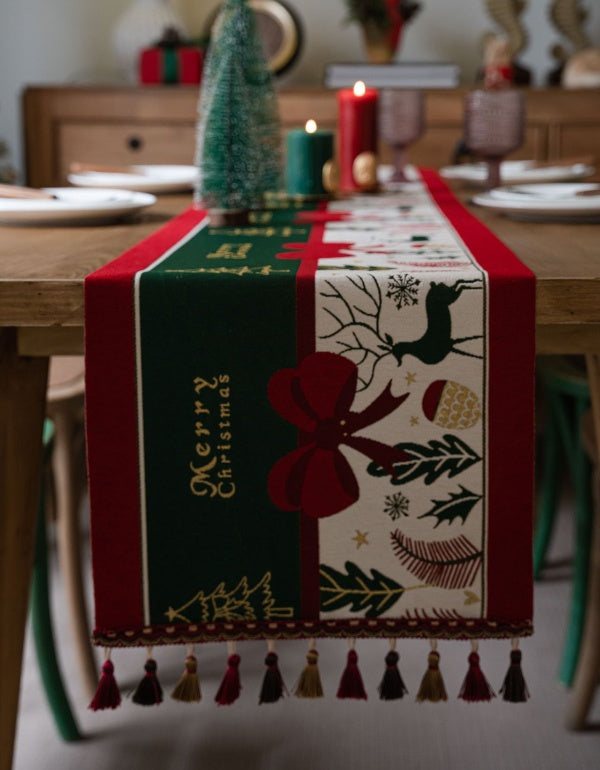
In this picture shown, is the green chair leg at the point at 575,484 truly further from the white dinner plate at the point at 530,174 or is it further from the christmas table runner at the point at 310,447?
the christmas table runner at the point at 310,447

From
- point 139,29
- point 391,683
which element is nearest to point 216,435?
point 391,683

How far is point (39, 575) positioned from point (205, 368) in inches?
28.5

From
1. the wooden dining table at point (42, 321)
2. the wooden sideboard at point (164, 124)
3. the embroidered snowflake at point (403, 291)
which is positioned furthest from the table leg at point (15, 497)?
the wooden sideboard at point (164, 124)

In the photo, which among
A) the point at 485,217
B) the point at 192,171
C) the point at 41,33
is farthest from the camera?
the point at 41,33

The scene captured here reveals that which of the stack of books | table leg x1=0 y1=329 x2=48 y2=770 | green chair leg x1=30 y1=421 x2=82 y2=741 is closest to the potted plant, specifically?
the stack of books

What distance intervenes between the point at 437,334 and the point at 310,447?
144 mm

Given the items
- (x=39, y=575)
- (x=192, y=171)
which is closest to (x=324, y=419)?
(x=39, y=575)

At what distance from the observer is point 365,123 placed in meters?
1.62

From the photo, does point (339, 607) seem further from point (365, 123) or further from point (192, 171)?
point (192, 171)

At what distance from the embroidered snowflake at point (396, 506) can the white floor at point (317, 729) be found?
0.66 meters

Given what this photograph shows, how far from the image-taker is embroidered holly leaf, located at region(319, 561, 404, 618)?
85cm

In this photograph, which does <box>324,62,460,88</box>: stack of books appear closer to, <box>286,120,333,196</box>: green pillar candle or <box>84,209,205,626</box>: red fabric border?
<box>286,120,333,196</box>: green pillar candle

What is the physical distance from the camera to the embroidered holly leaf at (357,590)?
852 millimetres

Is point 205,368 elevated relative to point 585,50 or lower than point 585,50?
lower
